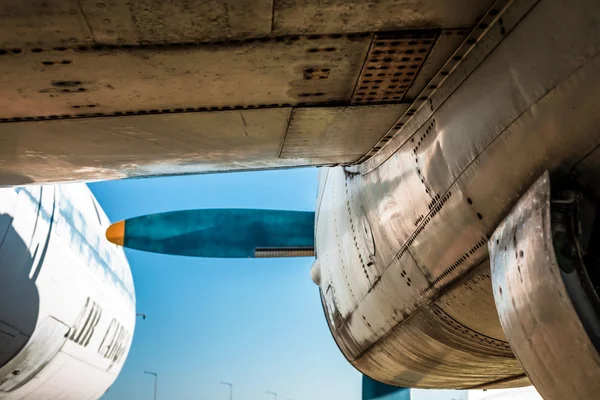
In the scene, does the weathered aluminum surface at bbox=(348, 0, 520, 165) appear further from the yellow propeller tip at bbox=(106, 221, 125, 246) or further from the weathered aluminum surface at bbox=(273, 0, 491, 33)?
the yellow propeller tip at bbox=(106, 221, 125, 246)

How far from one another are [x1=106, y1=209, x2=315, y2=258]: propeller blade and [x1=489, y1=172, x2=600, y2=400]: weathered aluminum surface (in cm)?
789

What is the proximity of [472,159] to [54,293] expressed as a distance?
893 centimetres

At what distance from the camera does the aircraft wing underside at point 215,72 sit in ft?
8.84

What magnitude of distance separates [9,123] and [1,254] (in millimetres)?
5529

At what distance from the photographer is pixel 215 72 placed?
10.3 ft

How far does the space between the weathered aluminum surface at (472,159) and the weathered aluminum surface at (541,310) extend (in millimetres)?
244

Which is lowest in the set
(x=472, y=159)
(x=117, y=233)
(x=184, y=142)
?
(x=472, y=159)

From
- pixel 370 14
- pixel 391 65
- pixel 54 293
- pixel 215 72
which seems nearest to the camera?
pixel 370 14

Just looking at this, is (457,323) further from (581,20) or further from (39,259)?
(39,259)

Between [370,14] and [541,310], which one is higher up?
[370,14]

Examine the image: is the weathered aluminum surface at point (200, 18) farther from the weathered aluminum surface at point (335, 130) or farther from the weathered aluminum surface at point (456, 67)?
the weathered aluminum surface at point (335, 130)

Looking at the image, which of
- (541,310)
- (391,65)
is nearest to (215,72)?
(391,65)

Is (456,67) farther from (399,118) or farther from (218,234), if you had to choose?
(218,234)

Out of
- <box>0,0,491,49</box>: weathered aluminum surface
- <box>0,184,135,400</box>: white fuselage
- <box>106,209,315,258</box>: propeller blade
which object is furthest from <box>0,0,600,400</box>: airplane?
<box>106,209,315,258</box>: propeller blade
